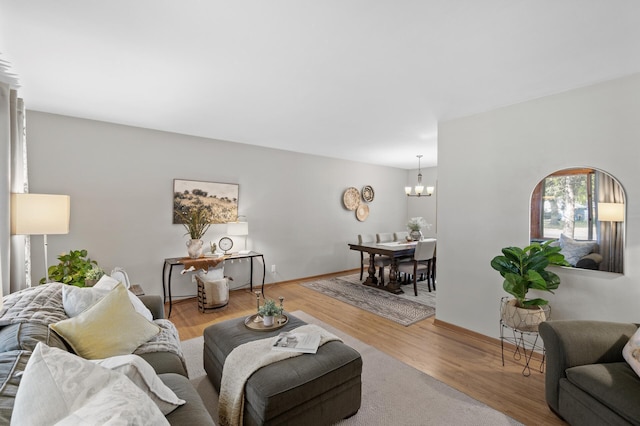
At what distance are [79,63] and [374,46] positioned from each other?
7.31 ft

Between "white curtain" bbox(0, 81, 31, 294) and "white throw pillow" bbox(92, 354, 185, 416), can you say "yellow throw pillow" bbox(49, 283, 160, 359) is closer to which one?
"white throw pillow" bbox(92, 354, 185, 416)

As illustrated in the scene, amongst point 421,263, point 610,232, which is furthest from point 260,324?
point 421,263

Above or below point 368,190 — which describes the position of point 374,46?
above

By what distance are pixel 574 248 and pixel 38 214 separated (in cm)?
471

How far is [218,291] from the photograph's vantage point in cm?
404

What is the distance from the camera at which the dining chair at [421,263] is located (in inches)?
192

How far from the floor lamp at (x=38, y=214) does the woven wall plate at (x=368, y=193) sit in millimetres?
5190

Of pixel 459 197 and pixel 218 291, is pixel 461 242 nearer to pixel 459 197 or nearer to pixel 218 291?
pixel 459 197

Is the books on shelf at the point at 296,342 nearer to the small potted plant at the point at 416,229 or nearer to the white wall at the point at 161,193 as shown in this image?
the white wall at the point at 161,193

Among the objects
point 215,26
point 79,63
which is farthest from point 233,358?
point 79,63

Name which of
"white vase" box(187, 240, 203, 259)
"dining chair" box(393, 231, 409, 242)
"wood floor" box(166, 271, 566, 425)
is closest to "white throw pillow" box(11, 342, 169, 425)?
"wood floor" box(166, 271, 566, 425)

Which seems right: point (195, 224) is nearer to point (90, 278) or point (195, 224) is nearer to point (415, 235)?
point (90, 278)

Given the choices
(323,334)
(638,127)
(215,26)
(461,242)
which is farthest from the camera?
(461,242)

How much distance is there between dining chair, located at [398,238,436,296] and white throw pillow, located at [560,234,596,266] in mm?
2223
